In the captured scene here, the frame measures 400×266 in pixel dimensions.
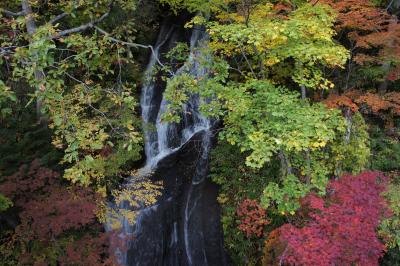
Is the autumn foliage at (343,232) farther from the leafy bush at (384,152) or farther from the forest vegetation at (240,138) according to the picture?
the leafy bush at (384,152)

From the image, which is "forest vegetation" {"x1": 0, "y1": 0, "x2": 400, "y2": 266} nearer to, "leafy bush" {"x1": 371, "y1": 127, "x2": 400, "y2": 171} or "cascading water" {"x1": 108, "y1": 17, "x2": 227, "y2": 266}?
"leafy bush" {"x1": 371, "y1": 127, "x2": 400, "y2": 171}

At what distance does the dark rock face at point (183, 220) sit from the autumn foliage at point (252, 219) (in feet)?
3.86

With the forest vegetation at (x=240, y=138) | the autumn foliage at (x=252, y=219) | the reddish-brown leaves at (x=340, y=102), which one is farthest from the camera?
the autumn foliage at (x=252, y=219)

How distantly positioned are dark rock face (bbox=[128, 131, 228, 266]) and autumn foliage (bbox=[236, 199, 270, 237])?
1.18 metres

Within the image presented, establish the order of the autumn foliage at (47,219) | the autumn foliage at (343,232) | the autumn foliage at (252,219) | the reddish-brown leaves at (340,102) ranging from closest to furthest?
the autumn foliage at (343,232) < the autumn foliage at (47,219) < the reddish-brown leaves at (340,102) < the autumn foliage at (252,219)

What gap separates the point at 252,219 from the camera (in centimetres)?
1031

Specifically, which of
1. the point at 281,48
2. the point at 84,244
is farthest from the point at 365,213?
the point at 84,244

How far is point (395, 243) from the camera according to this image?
27.6ft

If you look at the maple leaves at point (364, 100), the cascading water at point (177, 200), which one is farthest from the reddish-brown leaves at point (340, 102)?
the cascading water at point (177, 200)

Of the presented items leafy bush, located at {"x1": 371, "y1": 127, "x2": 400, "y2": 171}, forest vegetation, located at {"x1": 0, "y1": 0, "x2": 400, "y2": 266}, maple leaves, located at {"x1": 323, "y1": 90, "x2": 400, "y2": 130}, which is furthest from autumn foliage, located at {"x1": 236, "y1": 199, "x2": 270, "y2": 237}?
leafy bush, located at {"x1": 371, "y1": 127, "x2": 400, "y2": 171}

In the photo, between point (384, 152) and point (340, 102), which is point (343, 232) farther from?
point (384, 152)

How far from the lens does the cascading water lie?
10836 mm

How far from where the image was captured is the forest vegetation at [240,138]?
5984mm

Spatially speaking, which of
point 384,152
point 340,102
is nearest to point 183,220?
point 340,102
